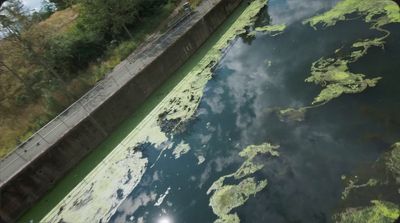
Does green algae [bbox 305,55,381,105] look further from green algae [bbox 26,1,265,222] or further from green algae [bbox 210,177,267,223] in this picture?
green algae [bbox 26,1,265,222]

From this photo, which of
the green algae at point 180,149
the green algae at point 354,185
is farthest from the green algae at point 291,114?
the green algae at point 180,149

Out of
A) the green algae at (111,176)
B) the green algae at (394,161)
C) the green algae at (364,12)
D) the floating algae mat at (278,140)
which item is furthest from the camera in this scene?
the green algae at (364,12)

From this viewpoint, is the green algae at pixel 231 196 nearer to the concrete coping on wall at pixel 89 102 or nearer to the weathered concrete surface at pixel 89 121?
the weathered concrete surface at pixel 89 121

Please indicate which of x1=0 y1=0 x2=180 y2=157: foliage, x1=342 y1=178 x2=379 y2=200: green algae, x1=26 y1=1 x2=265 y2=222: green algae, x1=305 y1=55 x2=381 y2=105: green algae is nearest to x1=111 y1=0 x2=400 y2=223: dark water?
x1=342 y1=178 x2=379 y2=200: green algae

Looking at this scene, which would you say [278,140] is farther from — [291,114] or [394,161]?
[394,161]

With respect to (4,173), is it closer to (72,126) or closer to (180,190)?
(72,126)
